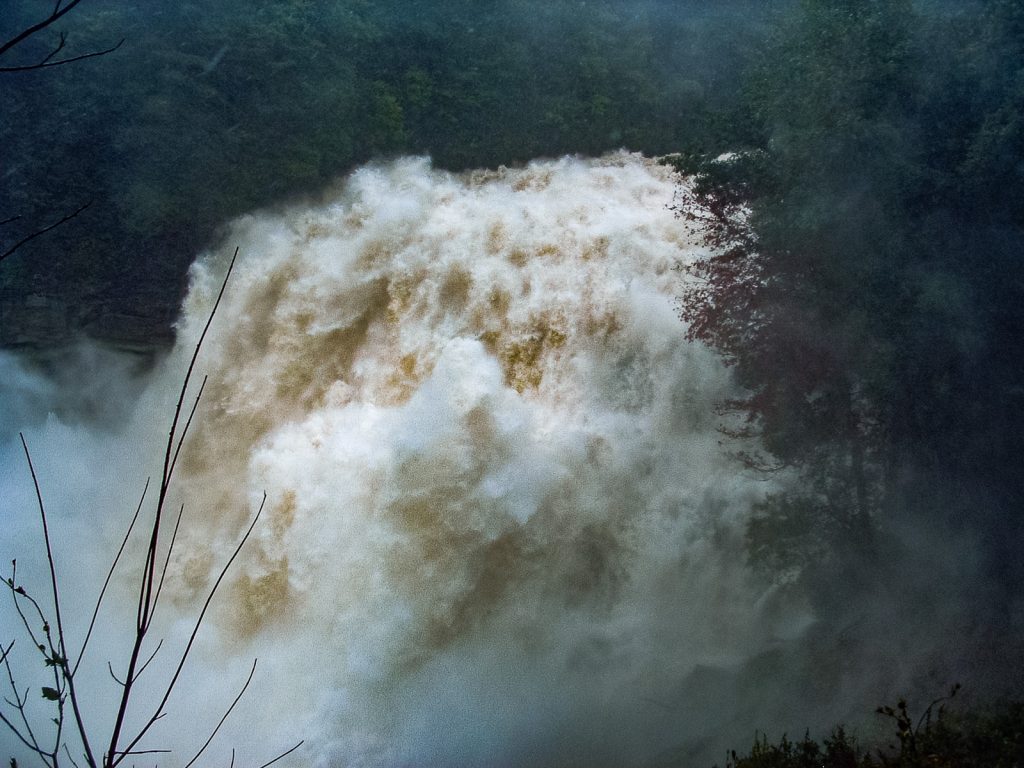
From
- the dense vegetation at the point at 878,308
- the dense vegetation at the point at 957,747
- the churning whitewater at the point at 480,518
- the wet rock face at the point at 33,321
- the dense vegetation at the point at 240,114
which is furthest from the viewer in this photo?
the dense vegetation at the point at 240,114

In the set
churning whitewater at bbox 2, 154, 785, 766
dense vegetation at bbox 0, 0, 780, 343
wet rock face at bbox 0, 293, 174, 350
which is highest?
dense vegetation at bbox 0, 0, 780, 343

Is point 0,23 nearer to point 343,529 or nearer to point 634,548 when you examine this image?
point 343,529

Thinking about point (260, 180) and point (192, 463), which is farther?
point (260, 180)

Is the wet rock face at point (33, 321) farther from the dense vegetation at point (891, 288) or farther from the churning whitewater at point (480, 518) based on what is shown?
the dense vegetation at point (891, 288)

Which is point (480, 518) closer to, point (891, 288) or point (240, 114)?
point (891, 288)

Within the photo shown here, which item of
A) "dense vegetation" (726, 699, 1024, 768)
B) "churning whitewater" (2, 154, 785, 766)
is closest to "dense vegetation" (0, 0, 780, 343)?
"churning whitewater" (2, 154, 785, 766)

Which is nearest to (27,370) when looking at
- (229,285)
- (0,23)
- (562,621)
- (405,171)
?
(229,285)

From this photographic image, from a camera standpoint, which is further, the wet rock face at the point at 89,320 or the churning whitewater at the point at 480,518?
the wet rock face at the point at 89,320

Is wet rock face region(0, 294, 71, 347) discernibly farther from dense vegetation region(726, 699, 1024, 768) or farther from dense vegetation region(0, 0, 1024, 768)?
dense vegetation region(726, 699, 1024, 768)

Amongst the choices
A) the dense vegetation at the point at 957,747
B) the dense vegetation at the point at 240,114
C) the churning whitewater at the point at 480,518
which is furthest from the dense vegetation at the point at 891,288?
the dense vegetation at the point at 240,114
